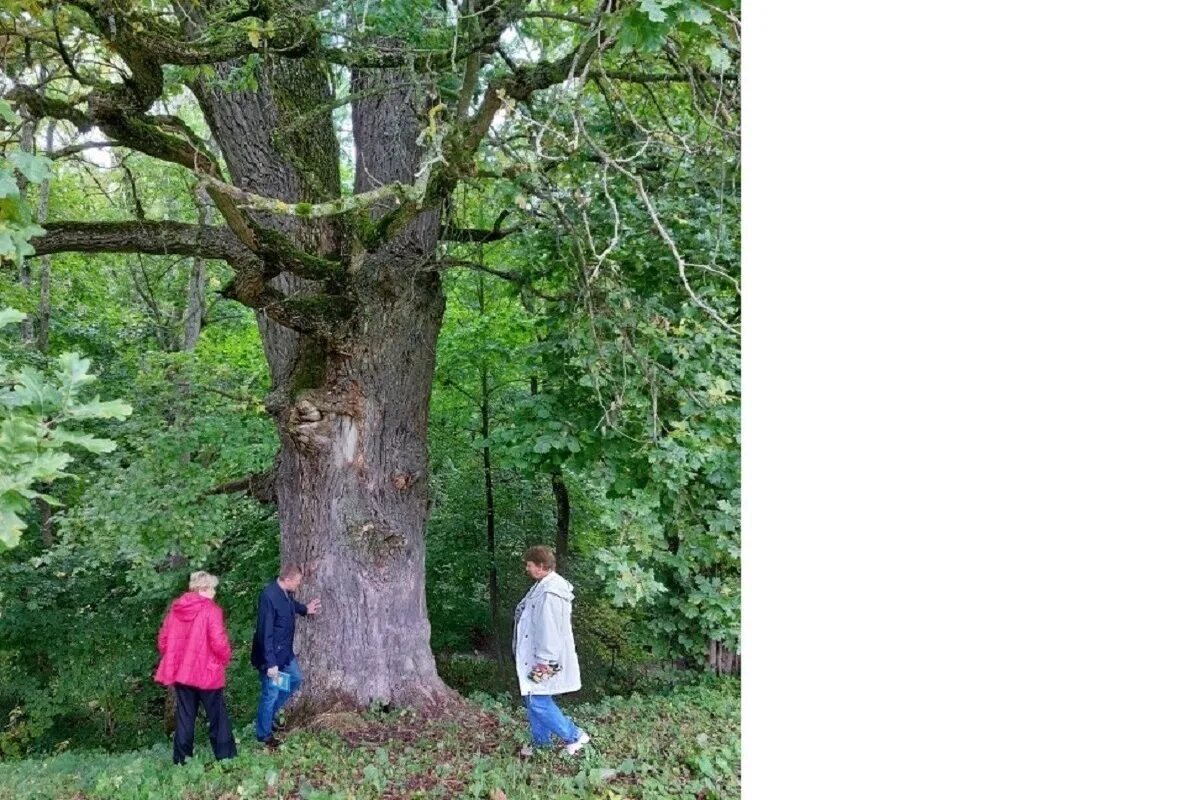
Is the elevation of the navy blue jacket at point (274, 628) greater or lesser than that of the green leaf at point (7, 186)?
lesser

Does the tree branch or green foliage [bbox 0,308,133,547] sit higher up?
the tree branch

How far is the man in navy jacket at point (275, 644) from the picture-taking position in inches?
164

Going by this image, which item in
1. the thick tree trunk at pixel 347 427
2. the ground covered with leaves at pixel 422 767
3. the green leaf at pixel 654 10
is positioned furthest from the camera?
the thick tree trunk at pixel 347 427

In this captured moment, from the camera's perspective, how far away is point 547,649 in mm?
3727

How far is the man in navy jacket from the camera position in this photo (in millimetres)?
4164

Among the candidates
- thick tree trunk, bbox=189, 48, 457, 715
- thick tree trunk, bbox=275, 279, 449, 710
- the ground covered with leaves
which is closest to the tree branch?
thick tree trunk, bbox=189, 48, 457, 715

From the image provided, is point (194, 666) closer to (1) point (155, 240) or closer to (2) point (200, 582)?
(2) point (200, 582)

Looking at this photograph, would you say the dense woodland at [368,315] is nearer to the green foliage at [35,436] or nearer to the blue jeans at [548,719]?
the green foliage at [35,436]

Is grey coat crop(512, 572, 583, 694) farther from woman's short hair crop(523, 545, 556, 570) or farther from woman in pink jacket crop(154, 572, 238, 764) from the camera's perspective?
woman in pink jacket crop(154, 572, 238, 764)

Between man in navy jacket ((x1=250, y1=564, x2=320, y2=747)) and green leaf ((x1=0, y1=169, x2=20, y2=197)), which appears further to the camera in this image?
man in navy jacket ((x1=250, y1=564, x2=320, y2=747))

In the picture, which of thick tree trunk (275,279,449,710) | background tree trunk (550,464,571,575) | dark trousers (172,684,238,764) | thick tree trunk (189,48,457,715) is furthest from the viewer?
background tree trunk (550,464,571,575)

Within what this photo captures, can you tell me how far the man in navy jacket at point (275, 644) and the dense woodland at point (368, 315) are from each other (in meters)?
0.20

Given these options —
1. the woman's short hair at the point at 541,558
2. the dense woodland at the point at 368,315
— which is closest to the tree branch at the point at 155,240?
the dense woodland at the point at 368,315
